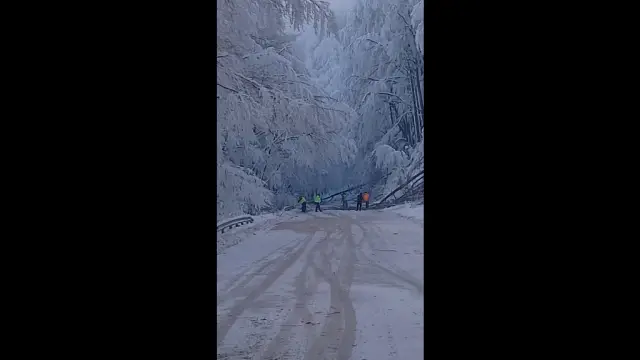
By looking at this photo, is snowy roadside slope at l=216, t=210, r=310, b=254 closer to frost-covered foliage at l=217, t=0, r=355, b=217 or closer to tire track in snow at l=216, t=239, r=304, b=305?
frost-covered foliage at l=217, t=0, r=355, b=217

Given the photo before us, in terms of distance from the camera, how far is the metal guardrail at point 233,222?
4.10 m

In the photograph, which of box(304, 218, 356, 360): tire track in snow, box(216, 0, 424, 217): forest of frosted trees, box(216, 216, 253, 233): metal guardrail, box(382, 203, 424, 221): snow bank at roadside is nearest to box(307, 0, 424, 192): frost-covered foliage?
box(216, 0, 424, 217): forest of frosted trees

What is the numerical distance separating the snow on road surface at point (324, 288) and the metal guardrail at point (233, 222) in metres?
0.08

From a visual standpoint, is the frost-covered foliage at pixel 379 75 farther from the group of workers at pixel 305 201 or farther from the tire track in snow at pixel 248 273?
the tire track in snow at pixel 248 273

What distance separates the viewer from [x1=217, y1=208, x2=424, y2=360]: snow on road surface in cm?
312

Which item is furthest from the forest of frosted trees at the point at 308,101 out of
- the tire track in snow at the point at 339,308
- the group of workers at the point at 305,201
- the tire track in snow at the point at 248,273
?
the tire track in snow at the point at 339,308

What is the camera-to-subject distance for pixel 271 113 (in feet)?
14.3
